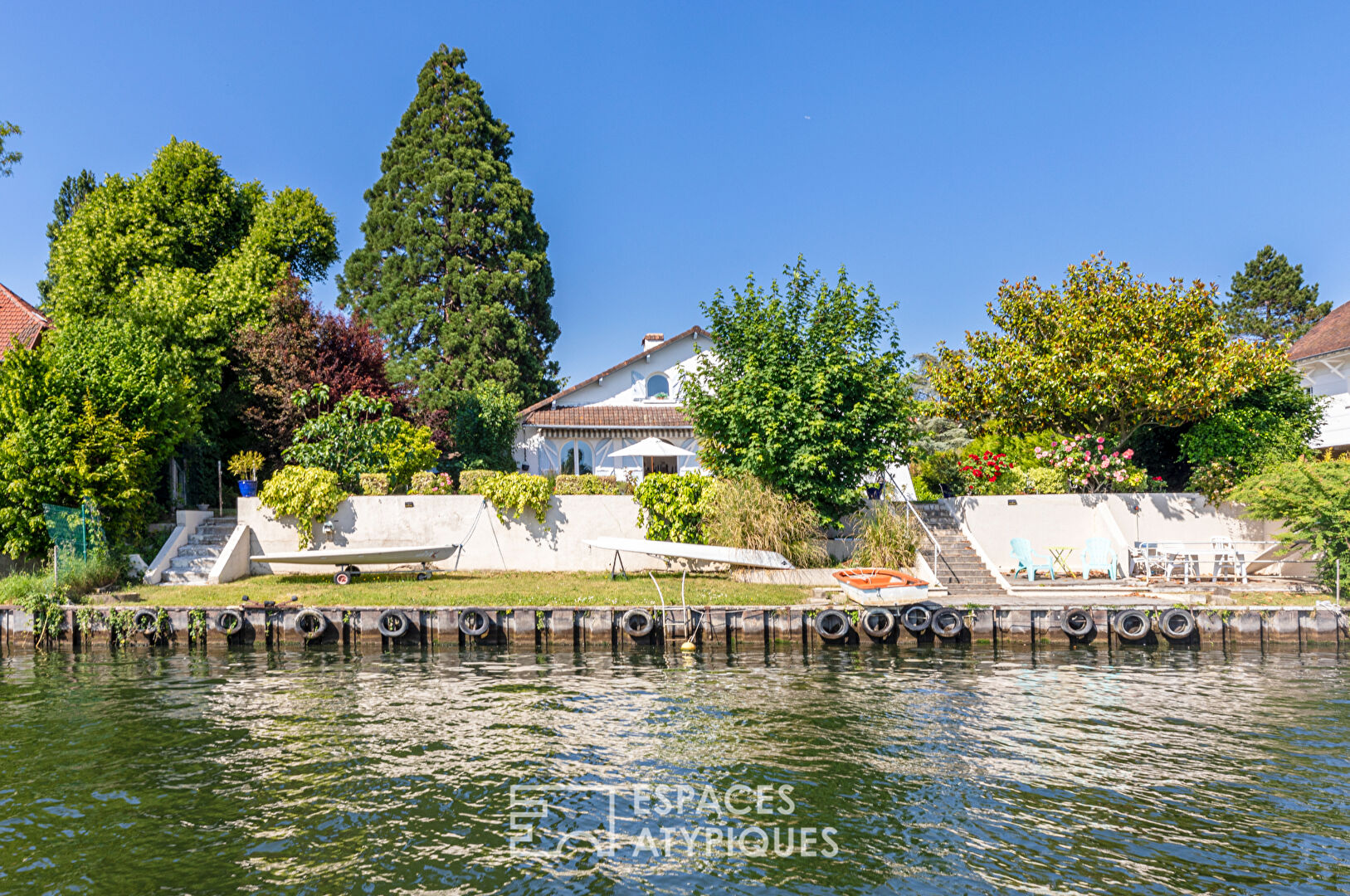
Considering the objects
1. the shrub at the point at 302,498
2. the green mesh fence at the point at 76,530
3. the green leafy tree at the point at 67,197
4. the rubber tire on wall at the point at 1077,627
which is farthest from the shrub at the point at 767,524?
the green leafy tree at the point at 67,197

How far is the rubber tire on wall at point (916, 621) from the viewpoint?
1872cm

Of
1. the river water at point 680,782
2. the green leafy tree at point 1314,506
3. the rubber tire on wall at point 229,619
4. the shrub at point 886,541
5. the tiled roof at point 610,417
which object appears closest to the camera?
the river water at point 680,782

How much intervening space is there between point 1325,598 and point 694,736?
16607 millimetres

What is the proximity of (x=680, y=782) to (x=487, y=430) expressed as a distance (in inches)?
1115

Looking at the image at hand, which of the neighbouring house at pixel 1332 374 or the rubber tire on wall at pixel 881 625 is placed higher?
the neighbouring house at pixel 1332 374

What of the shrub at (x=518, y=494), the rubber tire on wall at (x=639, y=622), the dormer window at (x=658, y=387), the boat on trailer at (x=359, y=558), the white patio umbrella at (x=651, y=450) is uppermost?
the dormer window at (x=658, y=387)

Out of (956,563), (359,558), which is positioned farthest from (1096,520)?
(359,558)

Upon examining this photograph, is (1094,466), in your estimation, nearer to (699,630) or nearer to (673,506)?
(673,506)

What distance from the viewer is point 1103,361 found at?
78.9ft

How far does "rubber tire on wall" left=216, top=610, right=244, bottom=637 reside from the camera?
19.0 metres

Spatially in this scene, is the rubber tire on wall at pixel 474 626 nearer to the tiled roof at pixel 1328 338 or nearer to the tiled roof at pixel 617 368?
the tiled roof at pixel 617 368

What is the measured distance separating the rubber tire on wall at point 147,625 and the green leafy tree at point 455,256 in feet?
77.6

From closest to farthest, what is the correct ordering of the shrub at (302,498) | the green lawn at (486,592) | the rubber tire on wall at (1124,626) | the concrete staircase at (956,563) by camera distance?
the rubber tire on wall at (1124,626), the green lawn at (486,592), the concrete staircase at (956,563), the shrub at (302,498)

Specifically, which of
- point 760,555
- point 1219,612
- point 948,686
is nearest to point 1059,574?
point 1219,612
